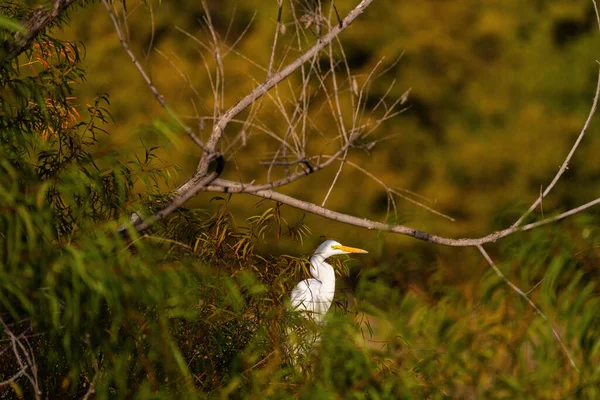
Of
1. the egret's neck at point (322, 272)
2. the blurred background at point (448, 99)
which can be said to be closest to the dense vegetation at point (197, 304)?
the egret's neck at point (322, 272)

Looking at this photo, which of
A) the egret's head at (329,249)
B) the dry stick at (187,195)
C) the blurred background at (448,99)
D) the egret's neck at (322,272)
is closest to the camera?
the dry stick at (187,195)

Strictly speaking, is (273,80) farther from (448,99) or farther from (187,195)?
(448,99)

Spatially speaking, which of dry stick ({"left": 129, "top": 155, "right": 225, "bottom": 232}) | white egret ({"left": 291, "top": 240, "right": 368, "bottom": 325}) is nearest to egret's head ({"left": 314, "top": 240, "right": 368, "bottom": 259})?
white egret ({"left": 291, "top": 240, "right": 368, "bottom": 325})

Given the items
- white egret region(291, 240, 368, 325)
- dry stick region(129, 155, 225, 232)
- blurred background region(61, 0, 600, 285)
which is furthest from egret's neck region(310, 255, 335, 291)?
blurred background region(61, 0, 600, 285)

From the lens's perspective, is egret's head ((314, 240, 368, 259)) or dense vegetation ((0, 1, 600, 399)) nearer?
dense vegetation ((0, 1, 600, 399))

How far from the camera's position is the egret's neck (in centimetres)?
364

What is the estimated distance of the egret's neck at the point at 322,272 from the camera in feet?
12.0

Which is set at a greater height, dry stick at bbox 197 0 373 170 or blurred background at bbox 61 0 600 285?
dry stick at bbox 197 0 373 170

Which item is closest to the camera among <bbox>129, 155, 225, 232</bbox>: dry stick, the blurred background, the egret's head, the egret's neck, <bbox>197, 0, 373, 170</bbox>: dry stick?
<bbox>129, 155, 225, 232</bbox>: dry stick

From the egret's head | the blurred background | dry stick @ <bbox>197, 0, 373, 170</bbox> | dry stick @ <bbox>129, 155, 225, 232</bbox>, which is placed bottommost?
the blurred background

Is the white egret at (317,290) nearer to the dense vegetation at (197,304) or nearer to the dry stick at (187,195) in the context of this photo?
the dense vegetation at (197,304)

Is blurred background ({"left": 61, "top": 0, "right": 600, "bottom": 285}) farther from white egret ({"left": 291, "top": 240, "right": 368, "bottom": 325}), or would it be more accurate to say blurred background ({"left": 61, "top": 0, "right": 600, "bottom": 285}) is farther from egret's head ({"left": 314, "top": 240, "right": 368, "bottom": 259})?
white egret ({"left": 291, "top": 240, "right": 368, "bottom": 325})

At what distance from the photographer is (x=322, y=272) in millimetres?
3715

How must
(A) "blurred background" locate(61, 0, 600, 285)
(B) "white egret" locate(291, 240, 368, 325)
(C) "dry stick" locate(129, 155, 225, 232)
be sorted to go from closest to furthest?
(C) "dry stick" locate(129, 155, 225, 232) → (B) "white egret" locate(291, 240, 368, 325) → (A) "blurred background" locate(61, 0, 600, 285)
